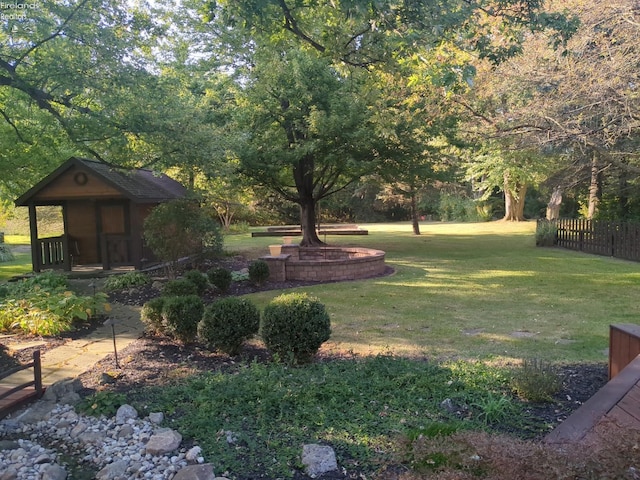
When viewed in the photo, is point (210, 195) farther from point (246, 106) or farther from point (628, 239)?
point (628, 239)

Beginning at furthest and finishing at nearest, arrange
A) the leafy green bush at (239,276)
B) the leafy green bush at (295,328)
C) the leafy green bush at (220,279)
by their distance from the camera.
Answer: the leafy green bush at (239,276), the leafy green bush at (220,279), the leafy green bush at (295,328)

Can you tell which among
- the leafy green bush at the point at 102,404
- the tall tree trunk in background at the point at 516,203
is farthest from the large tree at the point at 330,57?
the tall tree trunk in background at the point at 516,203

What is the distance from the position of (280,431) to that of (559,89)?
1040 centimetres

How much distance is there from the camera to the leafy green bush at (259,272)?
1157cm

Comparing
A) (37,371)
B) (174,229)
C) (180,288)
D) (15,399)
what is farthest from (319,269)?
(15,399)

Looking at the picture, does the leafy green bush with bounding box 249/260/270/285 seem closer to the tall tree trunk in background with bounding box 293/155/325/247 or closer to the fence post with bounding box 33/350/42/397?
the tall tree trunk in background with bounding box 293/155/325/247

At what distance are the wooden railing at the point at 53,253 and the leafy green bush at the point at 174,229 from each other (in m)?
3.98

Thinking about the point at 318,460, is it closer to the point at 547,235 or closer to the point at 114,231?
the point at 114,231

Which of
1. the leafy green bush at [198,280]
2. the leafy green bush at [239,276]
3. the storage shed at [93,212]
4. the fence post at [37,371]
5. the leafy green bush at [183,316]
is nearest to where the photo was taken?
the fence post at [37,371]

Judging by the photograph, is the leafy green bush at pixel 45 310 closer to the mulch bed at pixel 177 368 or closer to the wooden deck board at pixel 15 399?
the mulch bed at pixel 177 368

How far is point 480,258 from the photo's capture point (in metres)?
16.6

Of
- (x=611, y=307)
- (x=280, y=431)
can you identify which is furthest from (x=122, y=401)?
(x=611, y=307)

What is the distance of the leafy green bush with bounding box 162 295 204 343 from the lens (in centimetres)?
621

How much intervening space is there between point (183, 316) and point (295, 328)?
5.76ft
